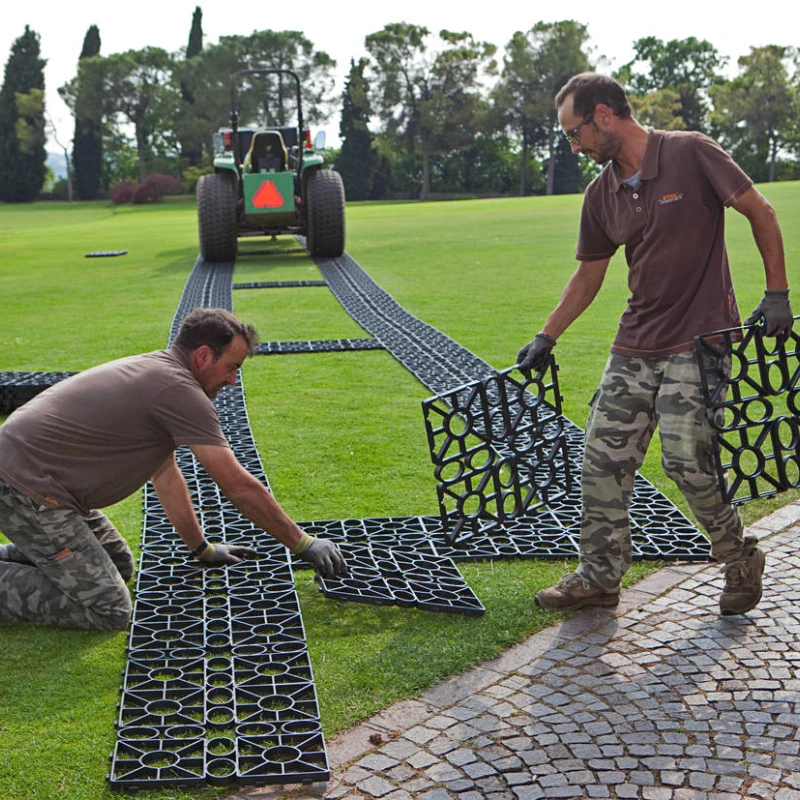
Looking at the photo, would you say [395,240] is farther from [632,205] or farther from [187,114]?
[187,114]

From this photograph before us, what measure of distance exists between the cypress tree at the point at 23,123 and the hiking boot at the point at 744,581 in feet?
188

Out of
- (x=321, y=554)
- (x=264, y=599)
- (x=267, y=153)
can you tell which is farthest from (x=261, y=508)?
(x=267, y=153)

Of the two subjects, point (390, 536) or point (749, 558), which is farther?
point (390, 536)

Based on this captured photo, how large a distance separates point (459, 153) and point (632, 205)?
5885cm

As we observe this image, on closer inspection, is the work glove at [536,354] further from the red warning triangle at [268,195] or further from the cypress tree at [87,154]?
the cypress tree at [87,154]

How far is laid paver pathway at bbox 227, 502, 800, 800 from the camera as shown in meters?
2.90

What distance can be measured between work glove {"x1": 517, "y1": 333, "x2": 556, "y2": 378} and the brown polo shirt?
420 mm

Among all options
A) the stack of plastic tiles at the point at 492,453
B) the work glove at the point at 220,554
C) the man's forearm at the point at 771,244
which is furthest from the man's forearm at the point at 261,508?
the man's forearm at the point at 771,244

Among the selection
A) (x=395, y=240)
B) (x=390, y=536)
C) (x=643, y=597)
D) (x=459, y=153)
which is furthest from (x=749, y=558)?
(x=459, y=153)

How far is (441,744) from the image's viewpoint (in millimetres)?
3098

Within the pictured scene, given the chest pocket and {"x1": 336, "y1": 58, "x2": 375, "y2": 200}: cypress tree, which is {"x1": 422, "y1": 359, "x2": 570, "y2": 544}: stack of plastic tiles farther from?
{"x1": 336, "y1": 58, "x2": 375, "y2": 200}: cypress tree

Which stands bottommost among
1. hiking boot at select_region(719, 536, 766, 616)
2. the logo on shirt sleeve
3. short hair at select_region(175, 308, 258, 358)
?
hiking boot at select_region(719, 536, 766, 616)

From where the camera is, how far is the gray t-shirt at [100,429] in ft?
12.4

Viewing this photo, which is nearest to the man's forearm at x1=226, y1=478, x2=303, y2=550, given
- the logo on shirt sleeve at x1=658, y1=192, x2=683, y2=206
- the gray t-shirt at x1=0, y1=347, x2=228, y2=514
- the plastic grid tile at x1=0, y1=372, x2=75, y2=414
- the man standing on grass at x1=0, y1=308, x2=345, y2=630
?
the man standing on grass at x1=0, y1=308, x2=345, y2=630
